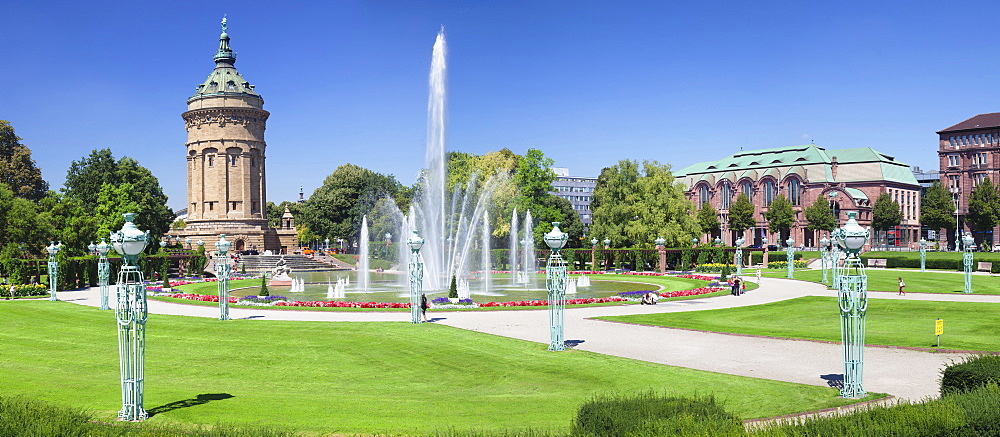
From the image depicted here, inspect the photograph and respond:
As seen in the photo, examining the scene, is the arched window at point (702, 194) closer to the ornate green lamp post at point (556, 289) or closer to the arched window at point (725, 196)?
the arched window at point (725, 196)

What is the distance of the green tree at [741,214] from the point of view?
368 ft

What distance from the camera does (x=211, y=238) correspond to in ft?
301

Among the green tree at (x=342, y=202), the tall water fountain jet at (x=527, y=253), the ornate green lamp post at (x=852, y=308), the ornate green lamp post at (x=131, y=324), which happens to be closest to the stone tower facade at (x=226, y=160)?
the green tree at (x=342, y=202)

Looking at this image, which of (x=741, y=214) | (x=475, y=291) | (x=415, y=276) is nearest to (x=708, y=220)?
(x=741, y=214)

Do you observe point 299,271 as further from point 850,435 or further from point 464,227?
point 850,435

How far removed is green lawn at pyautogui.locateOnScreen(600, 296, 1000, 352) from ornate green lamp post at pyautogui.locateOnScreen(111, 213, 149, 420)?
62.5 feet

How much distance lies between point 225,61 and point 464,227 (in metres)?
50.7

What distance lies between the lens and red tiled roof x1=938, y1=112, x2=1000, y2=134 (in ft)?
410

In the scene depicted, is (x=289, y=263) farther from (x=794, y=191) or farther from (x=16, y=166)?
(x=794, y=191)

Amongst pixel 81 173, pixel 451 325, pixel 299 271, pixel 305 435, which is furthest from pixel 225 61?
pixel 305 435

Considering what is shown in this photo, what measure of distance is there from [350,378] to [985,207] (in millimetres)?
115496

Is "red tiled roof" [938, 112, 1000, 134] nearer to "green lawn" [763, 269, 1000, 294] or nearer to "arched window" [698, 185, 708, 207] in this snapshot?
"arched window" [698, 185, 708, 207]

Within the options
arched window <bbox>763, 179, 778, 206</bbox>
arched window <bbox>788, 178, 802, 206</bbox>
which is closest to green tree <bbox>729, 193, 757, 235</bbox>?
arched window <bbox>763, 179, 778, 206</bbox>

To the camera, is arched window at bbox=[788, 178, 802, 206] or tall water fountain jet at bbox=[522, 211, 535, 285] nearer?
tall water fountain jet at bbox=[522, 211, 535, 285]
